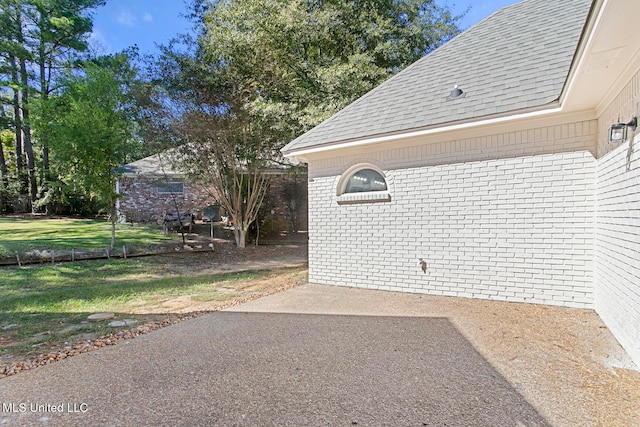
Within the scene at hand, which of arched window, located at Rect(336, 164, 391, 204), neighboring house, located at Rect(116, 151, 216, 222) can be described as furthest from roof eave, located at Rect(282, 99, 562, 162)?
neighboring house, located at Rect(116, 151, 216, 222)

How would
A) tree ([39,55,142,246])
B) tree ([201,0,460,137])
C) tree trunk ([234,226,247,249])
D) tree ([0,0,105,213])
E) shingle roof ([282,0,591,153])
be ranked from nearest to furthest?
shingle roof ([282,0,591,153])
tree ([39,55,142,246])
tree ([201,0,460,137])
tree trunk ([234,226,247,249])
tree ([0,0,105,213])

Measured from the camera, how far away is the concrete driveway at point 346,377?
2383mm

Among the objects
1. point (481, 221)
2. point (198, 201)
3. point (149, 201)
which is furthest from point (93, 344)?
point (149, 201)

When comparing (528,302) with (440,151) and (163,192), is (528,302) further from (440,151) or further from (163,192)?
(163,192)

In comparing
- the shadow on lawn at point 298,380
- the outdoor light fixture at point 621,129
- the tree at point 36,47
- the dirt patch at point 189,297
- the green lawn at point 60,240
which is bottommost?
the dirt patch at point 189,297

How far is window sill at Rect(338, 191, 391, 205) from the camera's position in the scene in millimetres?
6156

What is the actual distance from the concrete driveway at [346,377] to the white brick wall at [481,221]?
78 centimetres

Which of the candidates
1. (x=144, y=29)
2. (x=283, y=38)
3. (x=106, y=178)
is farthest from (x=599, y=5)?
(x=144, y=29)

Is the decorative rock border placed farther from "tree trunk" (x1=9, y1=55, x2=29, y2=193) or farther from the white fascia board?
"tree trunk" (x1=9, y1=55, x2=29, y2=193)

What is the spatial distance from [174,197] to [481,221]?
56.0 feet

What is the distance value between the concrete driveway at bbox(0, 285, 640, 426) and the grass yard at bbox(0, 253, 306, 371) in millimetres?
955

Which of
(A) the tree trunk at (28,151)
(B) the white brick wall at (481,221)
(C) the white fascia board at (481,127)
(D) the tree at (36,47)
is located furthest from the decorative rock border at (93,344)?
(A) the tree trunk at (28,151)

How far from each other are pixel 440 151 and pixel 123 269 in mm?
7765

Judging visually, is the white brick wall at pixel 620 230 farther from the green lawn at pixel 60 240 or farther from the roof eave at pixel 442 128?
the green lawn at pixel 60 240
